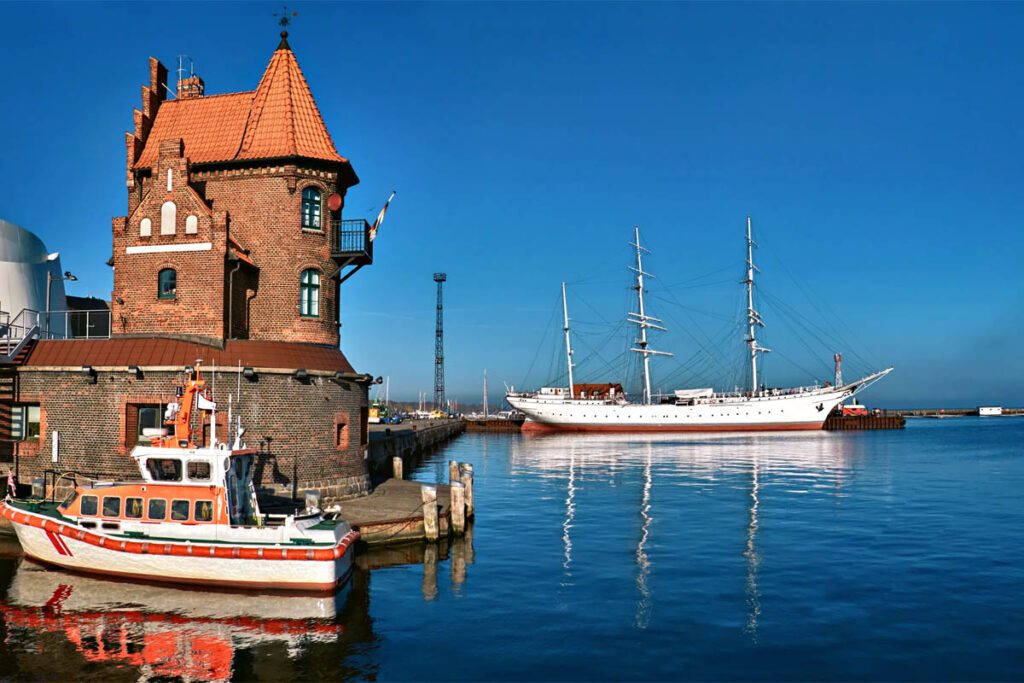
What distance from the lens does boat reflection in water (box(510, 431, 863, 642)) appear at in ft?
81.1

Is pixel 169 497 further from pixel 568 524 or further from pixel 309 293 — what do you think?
pixel 568 524

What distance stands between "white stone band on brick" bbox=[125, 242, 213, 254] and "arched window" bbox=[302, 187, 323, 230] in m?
3.90

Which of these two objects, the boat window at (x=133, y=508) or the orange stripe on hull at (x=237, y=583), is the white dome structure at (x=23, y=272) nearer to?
the boat window at (x=133, y=508)

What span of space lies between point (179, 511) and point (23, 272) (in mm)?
53326

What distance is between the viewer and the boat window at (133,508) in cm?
2012

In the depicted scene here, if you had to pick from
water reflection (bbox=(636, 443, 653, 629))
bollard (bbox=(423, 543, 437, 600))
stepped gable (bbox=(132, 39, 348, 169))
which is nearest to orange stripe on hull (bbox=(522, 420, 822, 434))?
water reflection (bbox=(636, 443, 653, 629))

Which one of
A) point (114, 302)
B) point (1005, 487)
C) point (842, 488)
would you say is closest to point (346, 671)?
point (114, 302)

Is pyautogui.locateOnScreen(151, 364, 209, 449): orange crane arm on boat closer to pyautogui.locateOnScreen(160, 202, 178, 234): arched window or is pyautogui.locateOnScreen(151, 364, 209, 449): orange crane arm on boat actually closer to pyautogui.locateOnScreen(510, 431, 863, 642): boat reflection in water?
pyautogui.locateOnScreen(160, 202, 178, 234): arched window

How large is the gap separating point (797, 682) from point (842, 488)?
1260 inches

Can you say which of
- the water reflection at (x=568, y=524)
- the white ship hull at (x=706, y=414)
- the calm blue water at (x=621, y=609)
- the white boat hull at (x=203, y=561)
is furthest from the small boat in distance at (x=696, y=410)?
the white boat hull at (x=203, y=561)

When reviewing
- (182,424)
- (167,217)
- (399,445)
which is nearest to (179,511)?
(182,424)

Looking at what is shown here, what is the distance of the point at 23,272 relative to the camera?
61344 millimetres

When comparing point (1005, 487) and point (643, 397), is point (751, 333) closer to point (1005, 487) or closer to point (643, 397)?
point (643, 397)

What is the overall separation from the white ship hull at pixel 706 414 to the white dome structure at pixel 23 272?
67719 millimetres
